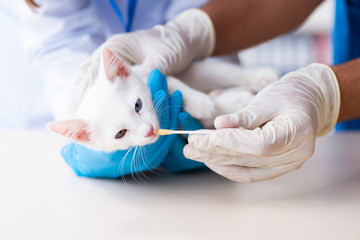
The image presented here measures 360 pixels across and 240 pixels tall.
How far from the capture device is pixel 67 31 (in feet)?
4.96

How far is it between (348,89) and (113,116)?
66 centimetres

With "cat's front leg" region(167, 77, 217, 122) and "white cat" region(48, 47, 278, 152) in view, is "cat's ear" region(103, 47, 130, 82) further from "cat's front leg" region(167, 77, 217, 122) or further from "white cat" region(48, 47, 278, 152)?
"cat's front leg" region(167, 77, 217, 122)

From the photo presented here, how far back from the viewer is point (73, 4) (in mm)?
1475

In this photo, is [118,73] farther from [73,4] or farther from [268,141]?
[73,4]

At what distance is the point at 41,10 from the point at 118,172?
0.79 metres

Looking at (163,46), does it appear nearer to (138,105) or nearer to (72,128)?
(138,105)

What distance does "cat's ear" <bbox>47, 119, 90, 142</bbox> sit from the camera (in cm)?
89

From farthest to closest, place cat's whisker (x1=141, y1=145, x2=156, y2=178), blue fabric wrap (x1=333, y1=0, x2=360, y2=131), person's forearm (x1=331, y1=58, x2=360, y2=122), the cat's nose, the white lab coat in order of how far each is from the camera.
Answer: blue fabric wrap (x1=333, y1=0, x2=360, y2=131)
the white lab coat
person's forearm (x1=331, y1=58, x2=360, y2=122)
cat's whisker (x1=141, y1=145, x2=156, y2=178)
the cat's nose

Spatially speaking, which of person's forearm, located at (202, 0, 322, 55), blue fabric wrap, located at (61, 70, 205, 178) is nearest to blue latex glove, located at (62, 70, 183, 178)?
blue fabric wrap, located at (61, 70, 205, 178)

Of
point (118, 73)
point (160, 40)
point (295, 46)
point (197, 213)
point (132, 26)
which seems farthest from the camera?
point (295, 46)

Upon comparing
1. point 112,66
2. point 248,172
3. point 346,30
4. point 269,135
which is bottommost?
point 346,30

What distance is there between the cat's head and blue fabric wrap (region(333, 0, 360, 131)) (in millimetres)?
1167

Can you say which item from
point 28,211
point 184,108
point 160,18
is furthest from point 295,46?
point 28,211

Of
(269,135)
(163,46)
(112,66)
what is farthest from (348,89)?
(112,66)
